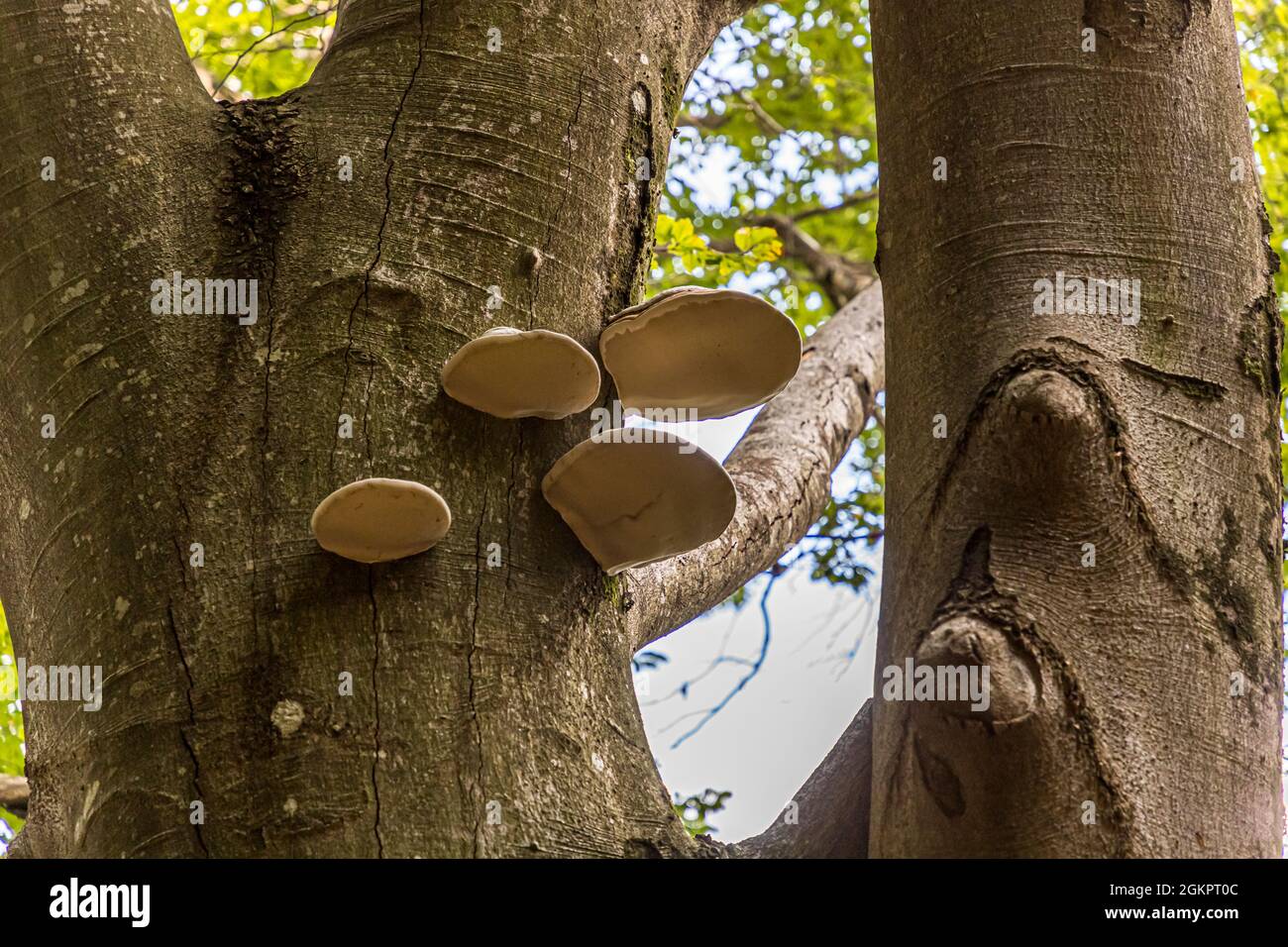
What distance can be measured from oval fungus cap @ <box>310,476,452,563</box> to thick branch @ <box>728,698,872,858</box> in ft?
2.83

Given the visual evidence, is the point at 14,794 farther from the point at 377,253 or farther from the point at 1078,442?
the point at 1078,442

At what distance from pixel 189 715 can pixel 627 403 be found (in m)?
1.08

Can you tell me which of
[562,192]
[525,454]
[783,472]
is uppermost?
[562,192]

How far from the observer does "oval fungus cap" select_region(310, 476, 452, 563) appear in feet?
6.43

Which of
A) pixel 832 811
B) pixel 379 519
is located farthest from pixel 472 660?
pixel 832 811

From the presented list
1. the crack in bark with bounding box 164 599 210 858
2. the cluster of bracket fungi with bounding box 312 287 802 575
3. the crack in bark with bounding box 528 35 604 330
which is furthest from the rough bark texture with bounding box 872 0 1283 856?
the crack in bark with bounding box 164 599 210 858

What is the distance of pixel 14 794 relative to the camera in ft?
14.3

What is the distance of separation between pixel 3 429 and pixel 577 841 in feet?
4.79

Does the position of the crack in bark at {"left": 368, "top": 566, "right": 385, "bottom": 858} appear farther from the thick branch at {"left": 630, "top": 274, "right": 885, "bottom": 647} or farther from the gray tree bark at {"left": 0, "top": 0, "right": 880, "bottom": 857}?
the thick branch at {"left": 630, "top": 274, "right": 885, "bottom": 647}

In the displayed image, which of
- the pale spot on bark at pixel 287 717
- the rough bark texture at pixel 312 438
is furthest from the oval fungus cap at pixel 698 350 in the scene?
the pale spot on bark at pixel 287 717
